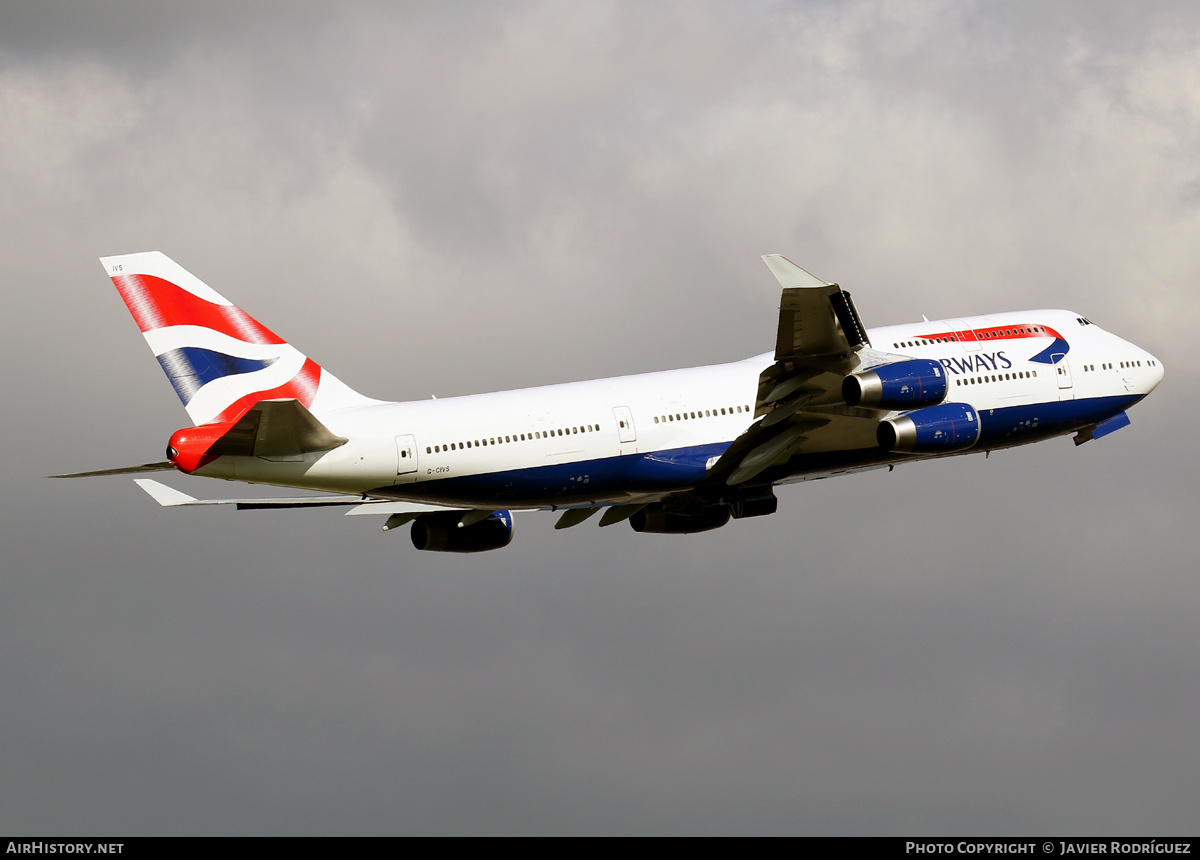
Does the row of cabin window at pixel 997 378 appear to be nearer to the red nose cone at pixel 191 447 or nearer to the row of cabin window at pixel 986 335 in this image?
the row of cabin window at pixel 986 335

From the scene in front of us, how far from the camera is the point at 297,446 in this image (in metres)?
41.8

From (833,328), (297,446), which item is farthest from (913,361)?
(297,446)

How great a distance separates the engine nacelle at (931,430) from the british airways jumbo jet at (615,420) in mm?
65

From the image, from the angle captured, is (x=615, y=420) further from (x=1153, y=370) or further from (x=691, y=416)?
(x=1153, y=370)

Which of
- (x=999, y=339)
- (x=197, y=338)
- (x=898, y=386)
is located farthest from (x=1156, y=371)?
(x=197, y=338)

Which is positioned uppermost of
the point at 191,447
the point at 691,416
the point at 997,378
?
the point at 997,378

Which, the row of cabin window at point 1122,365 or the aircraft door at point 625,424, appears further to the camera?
the row of cabin window at point 1122,365

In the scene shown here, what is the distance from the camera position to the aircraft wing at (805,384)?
40812mm

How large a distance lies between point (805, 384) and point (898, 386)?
106 inches

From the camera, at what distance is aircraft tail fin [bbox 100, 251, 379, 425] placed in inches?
1697

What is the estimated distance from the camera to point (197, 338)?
4341 centimetres

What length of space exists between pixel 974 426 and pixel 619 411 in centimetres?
1064

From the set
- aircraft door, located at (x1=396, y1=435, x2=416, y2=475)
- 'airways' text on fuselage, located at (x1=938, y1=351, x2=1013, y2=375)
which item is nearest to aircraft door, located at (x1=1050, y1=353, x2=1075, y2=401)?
'airways' text on fuselage, located at (x1=938, y1=351, x2=1013, y2=375)

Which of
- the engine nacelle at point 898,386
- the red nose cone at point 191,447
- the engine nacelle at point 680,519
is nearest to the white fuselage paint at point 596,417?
the red nose cone at point 191,447
